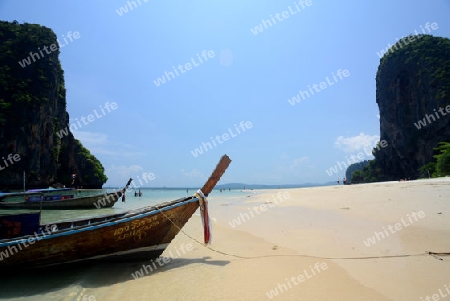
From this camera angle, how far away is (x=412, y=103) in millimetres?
56344

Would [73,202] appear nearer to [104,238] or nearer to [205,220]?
[104,238]

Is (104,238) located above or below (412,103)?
above

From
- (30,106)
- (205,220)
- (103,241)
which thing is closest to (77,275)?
(103,241)

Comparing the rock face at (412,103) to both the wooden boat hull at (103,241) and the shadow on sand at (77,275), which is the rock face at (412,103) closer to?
the wooden boat hull at (103,241)

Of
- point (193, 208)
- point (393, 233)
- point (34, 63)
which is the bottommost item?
point (393, 233)

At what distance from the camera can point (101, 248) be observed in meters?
5.14

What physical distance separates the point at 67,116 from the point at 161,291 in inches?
2985

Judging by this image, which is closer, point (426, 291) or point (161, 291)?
point (426, 291)

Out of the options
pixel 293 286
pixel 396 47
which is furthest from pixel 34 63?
pixel 396 47

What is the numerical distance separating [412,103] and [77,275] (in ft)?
236

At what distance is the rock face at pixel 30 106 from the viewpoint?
4488 centimetres

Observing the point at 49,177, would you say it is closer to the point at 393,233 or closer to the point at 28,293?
the point at 28,293

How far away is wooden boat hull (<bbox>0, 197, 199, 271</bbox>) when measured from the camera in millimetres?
4875

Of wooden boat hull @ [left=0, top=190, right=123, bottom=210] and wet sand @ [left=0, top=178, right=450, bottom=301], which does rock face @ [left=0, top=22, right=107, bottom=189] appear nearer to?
wooden boat hull @ [left=0, top=190, right=123, bottom=210]
